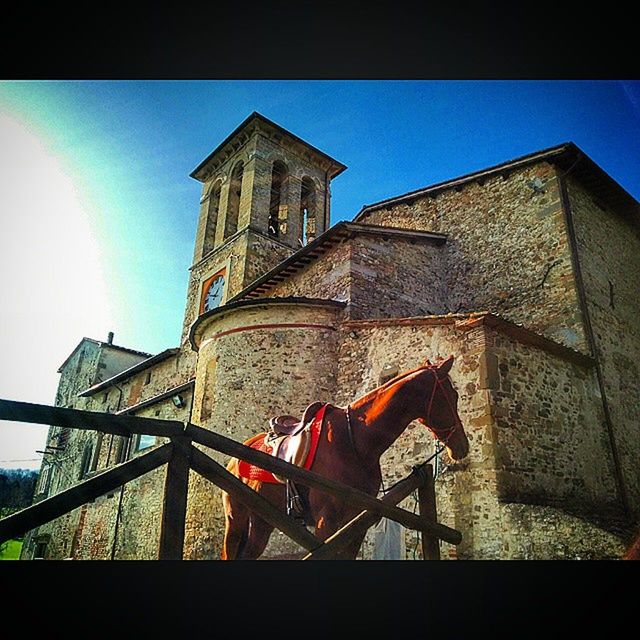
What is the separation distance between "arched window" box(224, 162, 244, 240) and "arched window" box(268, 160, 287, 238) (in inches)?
40.1

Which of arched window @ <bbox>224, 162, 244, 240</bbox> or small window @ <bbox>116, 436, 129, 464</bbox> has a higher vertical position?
arched window @ <bbox>224, 162, 244, 240</bbox>

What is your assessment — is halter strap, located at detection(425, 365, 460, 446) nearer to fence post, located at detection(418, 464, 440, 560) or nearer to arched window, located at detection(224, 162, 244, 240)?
fence post, located at detection(418, 464, 440, 560)

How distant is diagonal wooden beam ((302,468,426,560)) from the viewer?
2.76 meters

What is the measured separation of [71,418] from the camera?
7.39ft

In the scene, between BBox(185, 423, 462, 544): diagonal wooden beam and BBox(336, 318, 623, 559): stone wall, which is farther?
BBox(336, 318, 623, 559): stone wall

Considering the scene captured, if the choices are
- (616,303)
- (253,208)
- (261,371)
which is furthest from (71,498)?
(253,208)

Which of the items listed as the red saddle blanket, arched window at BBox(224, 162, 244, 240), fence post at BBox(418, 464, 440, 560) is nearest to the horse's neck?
the red saddle blanket

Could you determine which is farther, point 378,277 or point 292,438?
point 378,277

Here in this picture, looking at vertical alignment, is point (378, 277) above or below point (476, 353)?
above

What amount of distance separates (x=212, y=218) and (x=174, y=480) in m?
13.6

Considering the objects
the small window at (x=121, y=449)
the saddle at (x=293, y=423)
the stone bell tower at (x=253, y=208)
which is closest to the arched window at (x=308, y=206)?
the stone bell tower at (x=253, y=208)

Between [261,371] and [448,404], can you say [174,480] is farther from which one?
[261,371]

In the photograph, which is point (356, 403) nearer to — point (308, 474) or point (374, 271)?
point (308, 474)
